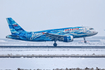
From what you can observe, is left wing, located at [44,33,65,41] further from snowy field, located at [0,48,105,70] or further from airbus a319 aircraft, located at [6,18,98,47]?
snowy field, located at [0,48,105,70]

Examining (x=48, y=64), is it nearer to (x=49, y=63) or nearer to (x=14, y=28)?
(x=49, y=63)

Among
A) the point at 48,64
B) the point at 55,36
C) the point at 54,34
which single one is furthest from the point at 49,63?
the point at 55,36

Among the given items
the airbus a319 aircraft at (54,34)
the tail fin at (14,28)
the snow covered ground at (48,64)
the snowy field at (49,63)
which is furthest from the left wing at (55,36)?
the snow covered ground at (48,64)

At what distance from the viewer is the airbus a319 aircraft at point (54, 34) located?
1941 inches

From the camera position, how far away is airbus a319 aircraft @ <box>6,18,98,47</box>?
4931 centimetres

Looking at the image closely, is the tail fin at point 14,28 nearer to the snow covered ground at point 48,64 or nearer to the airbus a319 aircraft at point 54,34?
the airbus a319 aircraft at point 54,34

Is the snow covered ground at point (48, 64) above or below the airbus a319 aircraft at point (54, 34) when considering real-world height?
below

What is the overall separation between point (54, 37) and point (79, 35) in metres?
6.19

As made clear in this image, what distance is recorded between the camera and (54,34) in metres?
49.3

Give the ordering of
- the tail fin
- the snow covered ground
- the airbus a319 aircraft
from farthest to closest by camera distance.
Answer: the tail fin → the airbus a319 aircraft → the snow covered ground

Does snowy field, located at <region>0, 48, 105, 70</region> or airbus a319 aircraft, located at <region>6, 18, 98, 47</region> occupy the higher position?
airbus a319 aircraft, located at <region>6, 18, 98, 47</region>

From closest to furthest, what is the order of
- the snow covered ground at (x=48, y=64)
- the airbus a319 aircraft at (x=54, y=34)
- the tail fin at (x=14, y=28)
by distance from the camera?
the snow covered ground at (x=48, y=64), the airbus a319 aircraft at (x=54, y=34), the tail fin at (x=14, y=28)

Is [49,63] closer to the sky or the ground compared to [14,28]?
closer to the ground

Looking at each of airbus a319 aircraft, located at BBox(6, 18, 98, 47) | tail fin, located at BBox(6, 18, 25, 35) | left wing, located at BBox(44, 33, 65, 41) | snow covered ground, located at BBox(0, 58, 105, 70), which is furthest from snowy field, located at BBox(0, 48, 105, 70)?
tail fin, located at BBox(6, 18, 25, 35)
